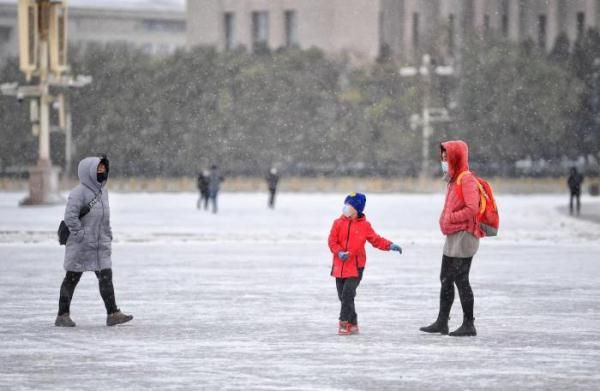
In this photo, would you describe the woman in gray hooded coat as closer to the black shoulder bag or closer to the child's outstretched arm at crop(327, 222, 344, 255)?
the black shoulder bag

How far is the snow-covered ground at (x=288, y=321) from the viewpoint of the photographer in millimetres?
10367

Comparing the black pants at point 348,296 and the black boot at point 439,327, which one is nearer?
the black pants at point 348,296

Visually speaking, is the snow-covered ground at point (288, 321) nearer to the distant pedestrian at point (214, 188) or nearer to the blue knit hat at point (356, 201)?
the blue knit hat at point (356, 201)

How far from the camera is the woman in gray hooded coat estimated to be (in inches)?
520

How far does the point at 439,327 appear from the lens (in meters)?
12.9

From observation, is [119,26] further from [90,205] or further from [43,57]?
[90,205]

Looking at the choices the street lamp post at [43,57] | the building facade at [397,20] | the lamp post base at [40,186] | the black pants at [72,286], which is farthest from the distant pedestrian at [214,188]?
the building facade at [397,20]

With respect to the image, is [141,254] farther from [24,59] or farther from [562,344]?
[24,59]

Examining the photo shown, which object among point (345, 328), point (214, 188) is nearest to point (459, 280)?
point (345, 328)

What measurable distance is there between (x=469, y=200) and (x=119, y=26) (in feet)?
463

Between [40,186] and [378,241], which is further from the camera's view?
[40,186]

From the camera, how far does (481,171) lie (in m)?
83.6

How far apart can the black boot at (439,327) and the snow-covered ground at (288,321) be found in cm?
17

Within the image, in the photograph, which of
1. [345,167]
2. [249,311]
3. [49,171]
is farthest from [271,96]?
[249,311]
